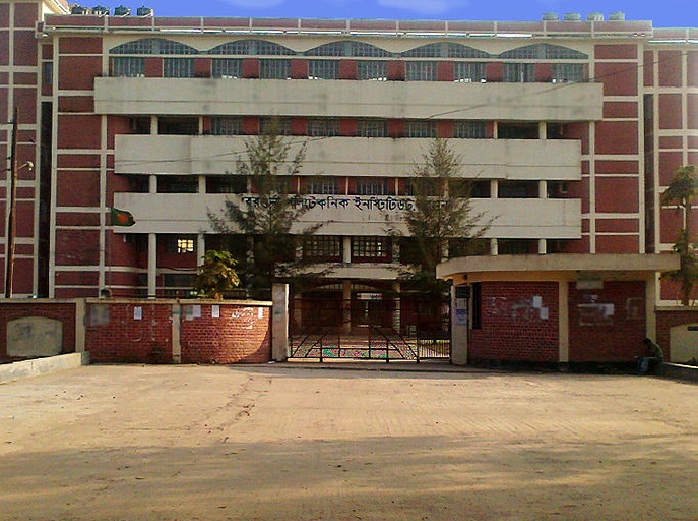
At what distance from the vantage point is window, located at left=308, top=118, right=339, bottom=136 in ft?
190

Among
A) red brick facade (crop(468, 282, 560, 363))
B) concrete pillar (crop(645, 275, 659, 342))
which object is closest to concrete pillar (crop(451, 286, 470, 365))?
red brick facade (crop(468, 282, 560, 363))

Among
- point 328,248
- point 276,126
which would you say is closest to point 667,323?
point 276,126

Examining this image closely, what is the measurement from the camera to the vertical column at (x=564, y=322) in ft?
78.9

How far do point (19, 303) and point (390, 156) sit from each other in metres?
35.2

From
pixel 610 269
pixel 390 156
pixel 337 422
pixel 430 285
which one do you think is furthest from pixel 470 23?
pixel 337 422

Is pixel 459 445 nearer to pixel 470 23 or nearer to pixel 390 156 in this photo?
pixel 390 156

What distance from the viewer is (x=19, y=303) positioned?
1022 inches

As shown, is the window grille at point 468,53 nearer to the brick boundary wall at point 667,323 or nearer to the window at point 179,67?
the window at point 179,67

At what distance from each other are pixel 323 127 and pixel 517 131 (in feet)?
46.3

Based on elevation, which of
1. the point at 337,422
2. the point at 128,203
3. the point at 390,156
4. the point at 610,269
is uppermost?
the point at 390,156

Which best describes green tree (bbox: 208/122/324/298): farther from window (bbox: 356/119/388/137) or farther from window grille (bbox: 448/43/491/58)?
window grille (bbox: 448/43/491/58)

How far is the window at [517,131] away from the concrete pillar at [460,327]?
34972 millimetres

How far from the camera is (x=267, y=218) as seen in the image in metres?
51.8

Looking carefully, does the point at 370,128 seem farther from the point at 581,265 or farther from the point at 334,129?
the point at 581,265
